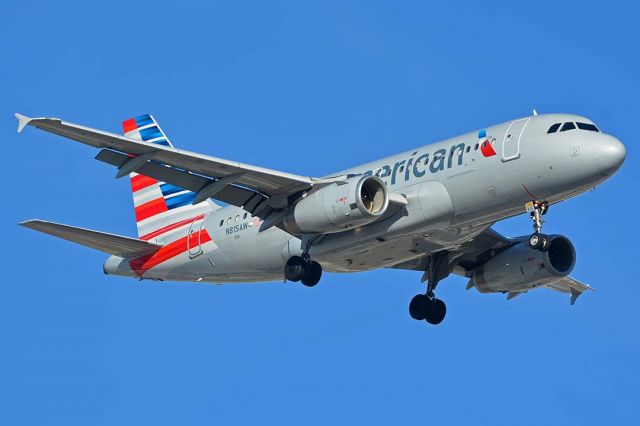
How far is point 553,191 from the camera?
45.3 metres

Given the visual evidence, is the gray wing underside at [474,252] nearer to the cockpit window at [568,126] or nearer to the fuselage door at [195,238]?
the fuselage door at [195,238]

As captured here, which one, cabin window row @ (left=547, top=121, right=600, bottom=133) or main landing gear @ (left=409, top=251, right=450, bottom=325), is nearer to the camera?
cabin window row @ (left=547, top=121, right=600, bottom=133)

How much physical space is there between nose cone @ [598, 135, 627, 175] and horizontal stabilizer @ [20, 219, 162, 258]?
18047 millimetres

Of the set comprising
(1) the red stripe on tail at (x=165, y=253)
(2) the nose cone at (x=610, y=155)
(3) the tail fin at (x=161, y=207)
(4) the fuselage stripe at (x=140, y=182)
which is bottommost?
(2) the nose cone at (x=610, y=155)

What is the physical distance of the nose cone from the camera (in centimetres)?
4456

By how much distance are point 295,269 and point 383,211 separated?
14.8ft

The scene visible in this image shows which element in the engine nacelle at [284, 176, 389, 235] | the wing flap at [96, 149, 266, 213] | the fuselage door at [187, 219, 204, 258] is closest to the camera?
the wing flap at [96, 149, 266, 213]

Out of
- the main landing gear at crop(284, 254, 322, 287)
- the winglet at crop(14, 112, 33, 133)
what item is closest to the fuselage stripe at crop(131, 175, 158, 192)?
the main landing gear at crop(284, 254, 322, 287)

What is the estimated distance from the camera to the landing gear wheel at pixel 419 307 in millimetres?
54281

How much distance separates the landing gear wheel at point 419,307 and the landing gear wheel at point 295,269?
6.98 metres

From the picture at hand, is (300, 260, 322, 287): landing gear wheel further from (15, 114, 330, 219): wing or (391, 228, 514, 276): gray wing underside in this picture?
(391, 228, 514, 276): gray wing underside

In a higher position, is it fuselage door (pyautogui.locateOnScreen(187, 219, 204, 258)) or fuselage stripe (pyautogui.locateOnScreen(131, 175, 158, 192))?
fuselage stripe (pyautogui.locateOnScreen(131, 175, 158, 192))

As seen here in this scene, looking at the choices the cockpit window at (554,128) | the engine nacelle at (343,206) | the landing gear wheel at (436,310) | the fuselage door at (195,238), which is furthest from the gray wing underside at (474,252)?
the cockpit window at (554,128)

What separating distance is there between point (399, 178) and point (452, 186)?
232 centimetres
